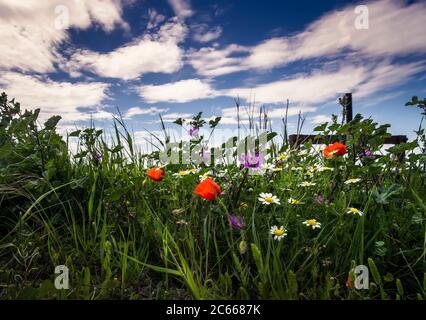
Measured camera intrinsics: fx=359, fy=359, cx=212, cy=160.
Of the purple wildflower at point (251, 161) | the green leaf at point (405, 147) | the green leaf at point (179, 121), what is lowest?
the purple wildflower at point (251, 161)

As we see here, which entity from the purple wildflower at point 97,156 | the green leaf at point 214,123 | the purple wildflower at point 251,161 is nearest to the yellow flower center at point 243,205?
the purple wildflower at point 251,161

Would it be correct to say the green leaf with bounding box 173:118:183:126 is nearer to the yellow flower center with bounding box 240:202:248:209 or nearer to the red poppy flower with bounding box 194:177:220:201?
the yellow flower center with bounding box 240:202:248:209

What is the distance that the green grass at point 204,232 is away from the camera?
1598mm

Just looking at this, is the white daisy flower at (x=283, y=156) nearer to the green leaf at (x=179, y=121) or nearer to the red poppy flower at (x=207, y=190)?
the green leaf at (x=179, y=121)

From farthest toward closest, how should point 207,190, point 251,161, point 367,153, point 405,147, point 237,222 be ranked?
1. point 367,153
2. point 251,161
3. point 405,147
4. point 237,222
5. point 207,190

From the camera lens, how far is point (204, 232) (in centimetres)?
172

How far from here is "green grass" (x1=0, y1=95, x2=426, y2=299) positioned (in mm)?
1598

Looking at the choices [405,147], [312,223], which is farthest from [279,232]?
[405,147]

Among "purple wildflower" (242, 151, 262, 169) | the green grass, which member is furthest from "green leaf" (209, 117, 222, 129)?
"purple wildflower" (242, 151, 262, 169)

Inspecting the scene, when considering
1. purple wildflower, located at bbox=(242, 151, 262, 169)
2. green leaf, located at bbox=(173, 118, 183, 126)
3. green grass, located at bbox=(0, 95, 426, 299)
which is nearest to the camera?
green grass, located at bbox=(0, 95, 426, 299)

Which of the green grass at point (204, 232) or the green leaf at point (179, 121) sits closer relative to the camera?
the green grass at point (204, 232)

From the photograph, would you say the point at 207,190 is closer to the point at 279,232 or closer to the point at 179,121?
the point at 279,232

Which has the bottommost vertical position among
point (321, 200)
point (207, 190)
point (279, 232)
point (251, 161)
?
point (279, 232)
